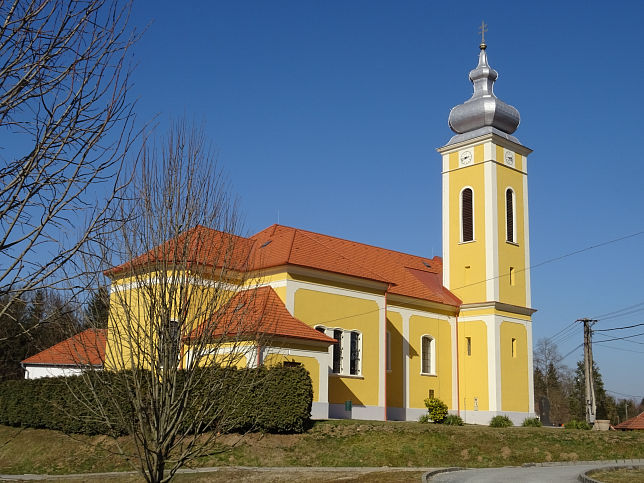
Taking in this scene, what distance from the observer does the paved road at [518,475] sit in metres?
17.8

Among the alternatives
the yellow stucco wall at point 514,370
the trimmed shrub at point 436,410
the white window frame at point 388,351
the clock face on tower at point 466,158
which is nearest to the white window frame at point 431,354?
the white window frame at point 388,351

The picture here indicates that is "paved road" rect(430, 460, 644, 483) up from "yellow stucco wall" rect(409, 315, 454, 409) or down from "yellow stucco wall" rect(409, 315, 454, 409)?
down

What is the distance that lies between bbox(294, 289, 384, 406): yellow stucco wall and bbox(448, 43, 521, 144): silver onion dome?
1483 centimetres

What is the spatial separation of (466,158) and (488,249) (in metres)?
5.97

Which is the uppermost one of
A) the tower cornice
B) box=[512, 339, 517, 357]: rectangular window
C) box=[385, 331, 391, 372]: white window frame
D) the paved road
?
the tower cornice

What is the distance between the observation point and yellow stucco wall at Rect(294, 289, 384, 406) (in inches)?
1236

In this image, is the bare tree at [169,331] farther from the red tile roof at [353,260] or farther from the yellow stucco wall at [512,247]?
the yellow stucco wall at [512,247]

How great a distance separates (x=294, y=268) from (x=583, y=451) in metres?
14.0

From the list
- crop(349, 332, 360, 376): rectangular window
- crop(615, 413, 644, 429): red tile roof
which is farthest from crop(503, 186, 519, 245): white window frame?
crop(615, 413, 644, 429): red tile roof

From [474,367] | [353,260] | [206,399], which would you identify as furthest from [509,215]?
[206,399]

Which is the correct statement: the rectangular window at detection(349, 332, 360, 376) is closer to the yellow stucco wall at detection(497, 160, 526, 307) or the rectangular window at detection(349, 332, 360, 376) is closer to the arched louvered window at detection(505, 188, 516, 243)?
the yellow stucco wall at detection(497, 160, 526, 307)

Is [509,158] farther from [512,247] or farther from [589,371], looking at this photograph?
[589,371]

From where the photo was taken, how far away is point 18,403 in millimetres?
30000

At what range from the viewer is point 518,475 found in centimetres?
1906
